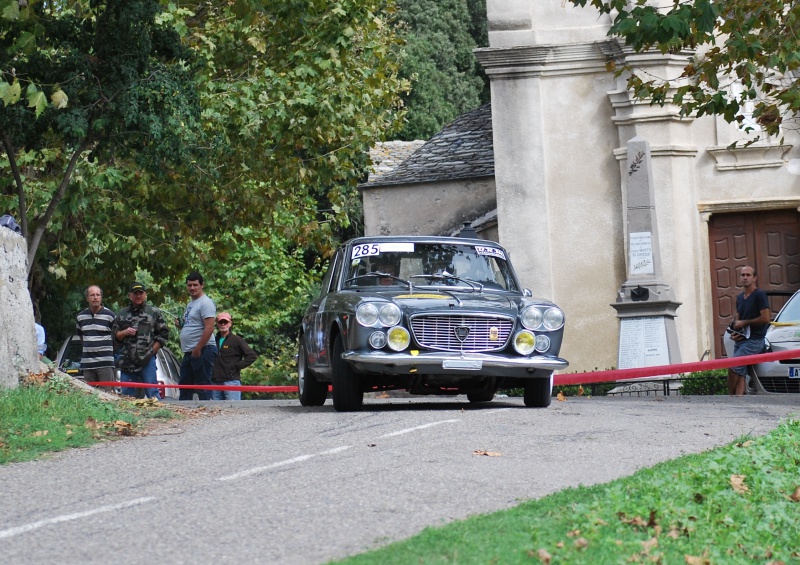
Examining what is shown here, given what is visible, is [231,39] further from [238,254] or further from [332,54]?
[238,254]

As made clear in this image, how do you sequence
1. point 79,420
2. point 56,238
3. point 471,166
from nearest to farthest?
point 79,420 → point 56,238 → point 471,166

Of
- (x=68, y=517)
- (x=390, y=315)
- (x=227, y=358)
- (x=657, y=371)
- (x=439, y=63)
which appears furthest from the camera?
(x=439, y=63)

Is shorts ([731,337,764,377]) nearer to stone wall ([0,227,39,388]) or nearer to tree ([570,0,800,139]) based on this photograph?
tree ([570,0,800,139])

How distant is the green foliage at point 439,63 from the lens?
52750 millimetres

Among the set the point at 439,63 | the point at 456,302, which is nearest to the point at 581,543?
the point at 456,302

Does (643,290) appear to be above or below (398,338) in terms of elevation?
above

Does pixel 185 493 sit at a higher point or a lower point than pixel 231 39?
lower

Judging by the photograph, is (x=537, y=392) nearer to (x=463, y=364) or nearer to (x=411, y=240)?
(x=463, y=364)

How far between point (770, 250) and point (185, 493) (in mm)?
19621

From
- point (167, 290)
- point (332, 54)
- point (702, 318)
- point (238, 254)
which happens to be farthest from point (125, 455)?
point (238, 254)

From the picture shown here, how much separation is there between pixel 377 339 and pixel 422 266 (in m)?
1.54

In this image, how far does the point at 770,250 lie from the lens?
25.6 metres

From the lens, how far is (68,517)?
705 centimetres

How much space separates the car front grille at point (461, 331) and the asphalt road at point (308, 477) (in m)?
0.60
